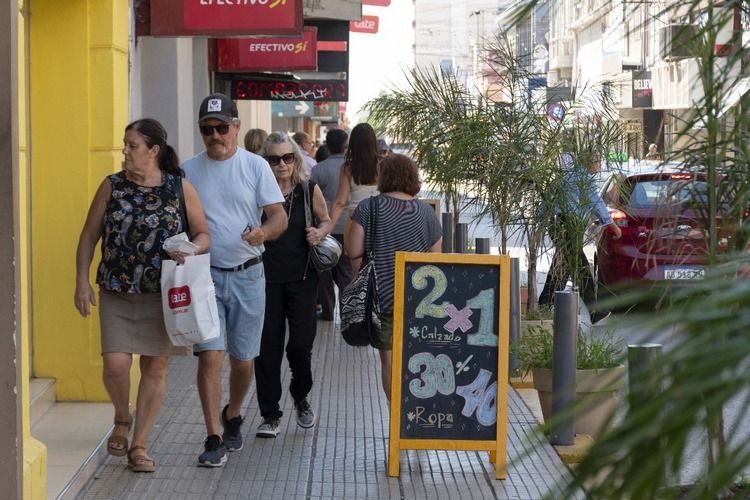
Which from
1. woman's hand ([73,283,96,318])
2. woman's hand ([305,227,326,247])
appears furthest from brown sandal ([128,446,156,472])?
woman's hand ([305,227,326,247])

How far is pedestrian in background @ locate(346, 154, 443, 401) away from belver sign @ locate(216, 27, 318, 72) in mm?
7195

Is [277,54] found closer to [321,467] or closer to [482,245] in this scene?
[482,245]

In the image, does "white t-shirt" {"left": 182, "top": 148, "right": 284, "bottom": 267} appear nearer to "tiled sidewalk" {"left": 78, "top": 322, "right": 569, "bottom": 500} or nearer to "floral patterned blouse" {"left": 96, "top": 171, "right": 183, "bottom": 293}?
"floral patterned blouse" {"left": 96, "top": 171, "right": 183, "bottom": 293}

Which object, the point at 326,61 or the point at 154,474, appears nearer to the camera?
the point at 154,474

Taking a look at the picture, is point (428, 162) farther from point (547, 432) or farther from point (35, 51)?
point (547, 432)

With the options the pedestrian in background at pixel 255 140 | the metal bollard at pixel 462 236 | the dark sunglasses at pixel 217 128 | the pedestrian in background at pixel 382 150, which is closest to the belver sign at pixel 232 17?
the pedestrian in background at pixel 255 140

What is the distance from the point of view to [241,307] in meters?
6.30

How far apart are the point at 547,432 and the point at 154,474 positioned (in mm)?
5199

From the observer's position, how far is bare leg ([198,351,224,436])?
20.1ft

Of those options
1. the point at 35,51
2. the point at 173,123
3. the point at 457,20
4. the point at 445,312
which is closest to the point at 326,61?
the point at 173,123

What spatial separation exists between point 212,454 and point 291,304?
113cm

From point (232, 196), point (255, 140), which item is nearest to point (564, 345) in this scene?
point (232, 196)

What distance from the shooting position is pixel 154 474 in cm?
602

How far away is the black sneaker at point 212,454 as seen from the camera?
20.1 feet
